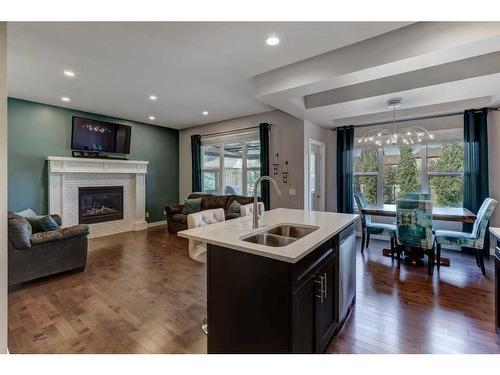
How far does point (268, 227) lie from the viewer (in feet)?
6.82

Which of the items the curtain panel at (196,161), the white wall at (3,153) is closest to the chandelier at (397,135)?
the curtain panel at (196,161)

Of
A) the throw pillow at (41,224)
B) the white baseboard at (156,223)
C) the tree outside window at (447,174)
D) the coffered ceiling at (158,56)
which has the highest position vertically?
the coffered ceiling at (158,56)

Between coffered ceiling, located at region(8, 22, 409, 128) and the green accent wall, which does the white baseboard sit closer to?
the green accent wall

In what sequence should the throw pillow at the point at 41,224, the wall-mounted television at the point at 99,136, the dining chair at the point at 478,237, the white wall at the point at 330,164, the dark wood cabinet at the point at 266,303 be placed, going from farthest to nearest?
the white wall at the point at 330,164 < the wall-mounted television at the point at 99,136 < the throw pillow at the point at 41,224 < the dining chair at the point at 478,237 < the dark wood cabinet at the point at 266,303

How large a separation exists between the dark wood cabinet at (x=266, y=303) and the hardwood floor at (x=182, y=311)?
43 cm

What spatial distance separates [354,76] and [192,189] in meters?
5.17

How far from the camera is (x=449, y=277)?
3223mm

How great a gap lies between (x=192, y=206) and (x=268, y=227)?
4146mm

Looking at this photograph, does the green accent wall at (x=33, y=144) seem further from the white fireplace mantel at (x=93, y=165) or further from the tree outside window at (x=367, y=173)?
the tree outside window at (x=367, y=173)

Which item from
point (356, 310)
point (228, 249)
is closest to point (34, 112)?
point (228, 249)

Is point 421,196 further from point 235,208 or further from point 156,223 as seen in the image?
point 156,223

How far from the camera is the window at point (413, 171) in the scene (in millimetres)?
4540

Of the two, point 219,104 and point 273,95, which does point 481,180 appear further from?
point 219,104

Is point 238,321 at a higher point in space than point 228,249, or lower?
lower
